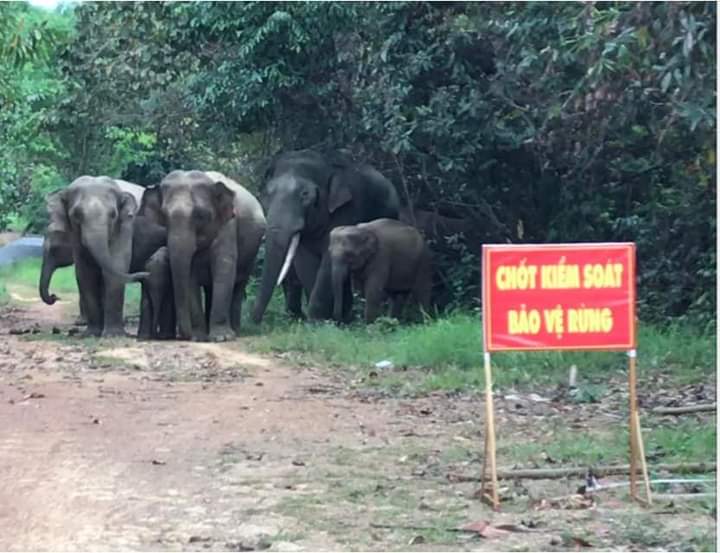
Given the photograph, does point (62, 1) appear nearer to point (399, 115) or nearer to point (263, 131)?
point (263, 131)

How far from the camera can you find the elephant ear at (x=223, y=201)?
1658 centimetres

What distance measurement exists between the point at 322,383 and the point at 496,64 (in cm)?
529

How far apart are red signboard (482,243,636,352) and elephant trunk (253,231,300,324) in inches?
437

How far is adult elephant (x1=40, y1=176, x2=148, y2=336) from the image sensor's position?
52.8ft

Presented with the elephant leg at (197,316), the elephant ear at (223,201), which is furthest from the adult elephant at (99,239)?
the elephant ear at (223,201)

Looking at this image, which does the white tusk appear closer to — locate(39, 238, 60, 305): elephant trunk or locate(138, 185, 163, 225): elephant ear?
locate(138, 185, 163, 225): elephant ear

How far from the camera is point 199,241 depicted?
653 inches

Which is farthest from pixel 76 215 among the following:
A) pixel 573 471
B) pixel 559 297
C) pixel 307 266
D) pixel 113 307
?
pixel 559 297

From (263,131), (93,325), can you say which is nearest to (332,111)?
(263,131)

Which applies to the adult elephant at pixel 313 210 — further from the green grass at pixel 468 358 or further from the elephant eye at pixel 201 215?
the green grass at pixel 468 358

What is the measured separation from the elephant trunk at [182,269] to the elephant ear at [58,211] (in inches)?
53.3

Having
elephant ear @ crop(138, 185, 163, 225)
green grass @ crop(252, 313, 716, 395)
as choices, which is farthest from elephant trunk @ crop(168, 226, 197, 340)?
green grass @ crop(252, 313, 716, 395)

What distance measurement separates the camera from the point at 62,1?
1072 inches

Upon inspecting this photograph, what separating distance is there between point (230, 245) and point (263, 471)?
29.1 feet
